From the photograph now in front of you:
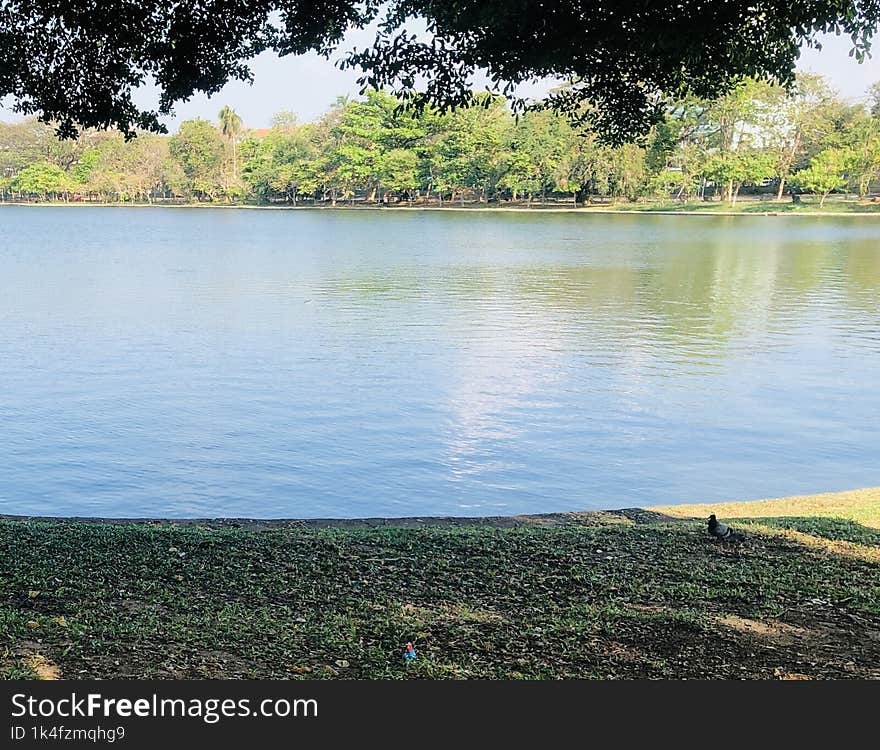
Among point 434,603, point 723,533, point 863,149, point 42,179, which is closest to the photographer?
point 434,603

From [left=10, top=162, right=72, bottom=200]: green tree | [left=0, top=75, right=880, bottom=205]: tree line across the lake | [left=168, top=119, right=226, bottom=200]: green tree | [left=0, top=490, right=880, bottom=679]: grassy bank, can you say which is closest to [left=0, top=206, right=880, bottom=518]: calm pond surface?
[left=0, top=490, right=880, bottom=679]: grassy bank

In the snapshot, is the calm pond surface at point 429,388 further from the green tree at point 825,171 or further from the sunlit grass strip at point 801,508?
the green tree at point 825,171

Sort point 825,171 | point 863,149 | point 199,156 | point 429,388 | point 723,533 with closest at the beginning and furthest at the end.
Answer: point 723,533 → point 429,388 → point 863,149 → point 825,171 → point 199,156

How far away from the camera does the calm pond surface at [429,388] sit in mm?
11562

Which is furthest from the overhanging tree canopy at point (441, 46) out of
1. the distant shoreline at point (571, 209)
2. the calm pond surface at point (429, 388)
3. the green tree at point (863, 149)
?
the green tree at point (863, 149)

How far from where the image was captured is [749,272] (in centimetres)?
3650

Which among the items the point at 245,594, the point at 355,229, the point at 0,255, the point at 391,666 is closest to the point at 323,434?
the point at 245,594

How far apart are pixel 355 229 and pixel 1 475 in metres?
55.2

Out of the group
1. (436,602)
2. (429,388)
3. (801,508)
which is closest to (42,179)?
(429,388)

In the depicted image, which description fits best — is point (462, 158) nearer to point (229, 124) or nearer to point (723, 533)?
point (229, 124)

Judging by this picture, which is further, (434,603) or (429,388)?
(429,388)

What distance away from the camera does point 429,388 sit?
16688 millimetres

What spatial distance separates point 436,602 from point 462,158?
91.5 m

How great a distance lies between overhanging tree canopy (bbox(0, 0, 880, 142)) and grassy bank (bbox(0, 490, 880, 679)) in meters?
3.19
